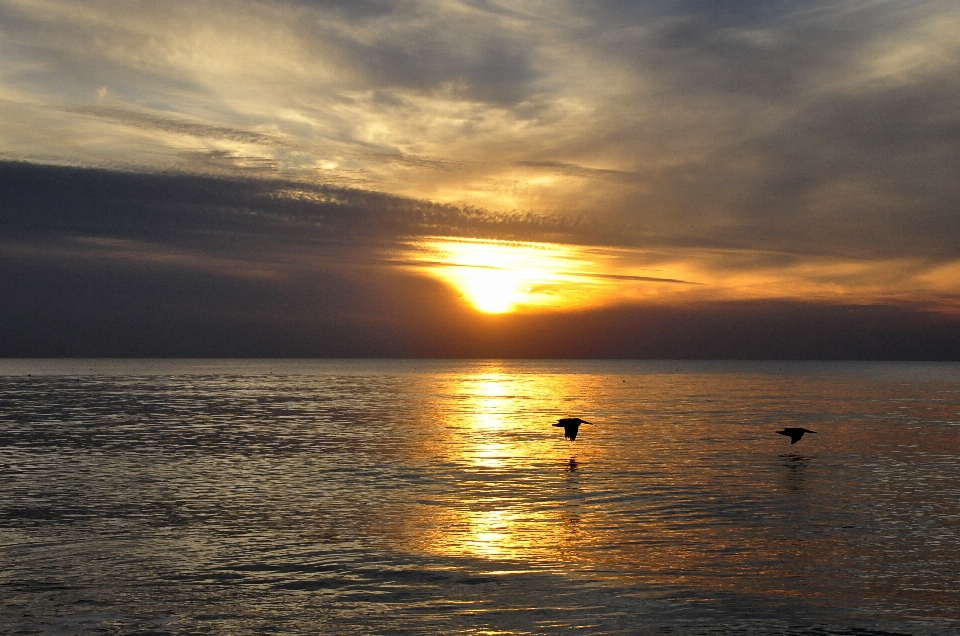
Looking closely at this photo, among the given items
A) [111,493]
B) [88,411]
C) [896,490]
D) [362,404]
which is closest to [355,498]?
[111,493]

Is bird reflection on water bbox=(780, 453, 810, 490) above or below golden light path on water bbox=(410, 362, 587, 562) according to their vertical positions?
above

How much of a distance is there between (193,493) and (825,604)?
22888 millimetres

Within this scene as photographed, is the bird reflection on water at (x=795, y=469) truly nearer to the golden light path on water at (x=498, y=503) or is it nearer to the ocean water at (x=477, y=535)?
the ocean water at (x=477, y=535)

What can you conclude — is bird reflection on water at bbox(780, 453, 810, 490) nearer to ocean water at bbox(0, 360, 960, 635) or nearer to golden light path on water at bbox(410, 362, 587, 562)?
A: ocean water at bbox(0, 360, 960, 635)

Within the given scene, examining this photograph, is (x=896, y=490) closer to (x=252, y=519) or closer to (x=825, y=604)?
(x=825, y=604)

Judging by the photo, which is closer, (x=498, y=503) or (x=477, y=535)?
(x=477, y=535)

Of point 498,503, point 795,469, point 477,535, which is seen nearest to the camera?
point 477,535

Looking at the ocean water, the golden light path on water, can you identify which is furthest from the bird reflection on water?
the golden light path on water

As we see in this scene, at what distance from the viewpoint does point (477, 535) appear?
23531mm

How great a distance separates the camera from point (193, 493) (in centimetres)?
3127

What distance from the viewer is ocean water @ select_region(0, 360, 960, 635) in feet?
54.6

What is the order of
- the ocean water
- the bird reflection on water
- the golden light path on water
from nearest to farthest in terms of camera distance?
the ocean water < the golden light path on water < the bird reflection on water

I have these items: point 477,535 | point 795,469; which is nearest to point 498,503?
point 477,535

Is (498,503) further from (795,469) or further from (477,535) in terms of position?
(795,469)
